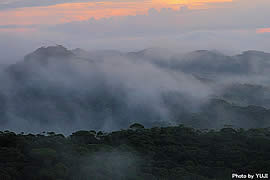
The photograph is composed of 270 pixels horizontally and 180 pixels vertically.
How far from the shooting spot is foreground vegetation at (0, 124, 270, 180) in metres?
28.9

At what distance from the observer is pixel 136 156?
34.0m

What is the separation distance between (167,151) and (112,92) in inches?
5193

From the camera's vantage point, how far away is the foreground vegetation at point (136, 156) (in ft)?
94.7

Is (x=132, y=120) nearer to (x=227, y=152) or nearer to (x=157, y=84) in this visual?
(x=157, y=84)

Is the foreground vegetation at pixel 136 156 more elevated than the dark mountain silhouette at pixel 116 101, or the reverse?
the dark mountain silhouette at pixel 116 101

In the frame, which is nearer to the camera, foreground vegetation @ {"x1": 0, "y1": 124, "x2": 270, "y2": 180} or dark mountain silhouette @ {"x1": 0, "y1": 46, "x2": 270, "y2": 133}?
foreground vegetation @ {"x1": 0, "y1": 124, "x2": 270, "y2": 180}

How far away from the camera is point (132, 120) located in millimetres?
133750

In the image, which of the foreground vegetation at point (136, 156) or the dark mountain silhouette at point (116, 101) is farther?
the dark mountain silhouette at point (116, 101)

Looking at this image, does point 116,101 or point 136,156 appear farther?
point 116,101

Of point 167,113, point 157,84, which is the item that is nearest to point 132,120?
point 167,113

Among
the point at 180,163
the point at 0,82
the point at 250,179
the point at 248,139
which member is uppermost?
the point at 0,82

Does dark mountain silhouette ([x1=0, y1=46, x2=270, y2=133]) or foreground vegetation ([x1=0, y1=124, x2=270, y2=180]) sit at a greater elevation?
dark mountain silhouette ([x1=0, y1=46, x2=270, y2=133])

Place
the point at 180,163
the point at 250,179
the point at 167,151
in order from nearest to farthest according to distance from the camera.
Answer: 1. the point at 250,179
2. the point at 180,163
3. the point at 167,151

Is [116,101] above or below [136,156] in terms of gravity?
above
